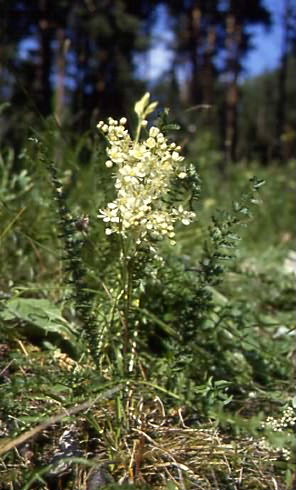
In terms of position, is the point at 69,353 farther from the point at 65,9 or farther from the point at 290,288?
the point at 65,9

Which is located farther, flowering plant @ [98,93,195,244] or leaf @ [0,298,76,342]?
leaf @ [0,298,76,342]

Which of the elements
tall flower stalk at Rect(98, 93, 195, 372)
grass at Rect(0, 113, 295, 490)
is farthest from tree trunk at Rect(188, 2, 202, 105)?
tall flower stalk at Rect(98, 93, 195, 372)

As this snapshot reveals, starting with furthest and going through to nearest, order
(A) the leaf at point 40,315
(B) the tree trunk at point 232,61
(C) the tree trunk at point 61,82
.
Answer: (B) the tree trunk at point 232,61, (C) the tree trunk at point 61,82, (A) the leaf at point 40,315

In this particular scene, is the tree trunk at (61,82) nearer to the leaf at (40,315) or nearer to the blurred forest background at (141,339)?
the blurred forest background at (141,339)

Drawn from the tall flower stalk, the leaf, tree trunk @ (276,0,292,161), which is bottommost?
the leaf

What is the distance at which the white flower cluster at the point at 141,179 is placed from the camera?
0.89 meters

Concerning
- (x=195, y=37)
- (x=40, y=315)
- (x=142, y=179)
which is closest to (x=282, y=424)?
(x=142, y=179)

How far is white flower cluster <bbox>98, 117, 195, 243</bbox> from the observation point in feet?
2.91

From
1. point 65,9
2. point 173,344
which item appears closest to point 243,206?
point 173,344

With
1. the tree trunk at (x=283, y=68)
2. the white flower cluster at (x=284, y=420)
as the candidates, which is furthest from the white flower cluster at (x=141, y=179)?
the tree trunk at (x=283, y=68)

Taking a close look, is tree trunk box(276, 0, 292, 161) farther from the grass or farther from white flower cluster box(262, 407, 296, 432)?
white flower cluster box(262, 407, 296, 432)

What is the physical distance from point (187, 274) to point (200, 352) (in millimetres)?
227

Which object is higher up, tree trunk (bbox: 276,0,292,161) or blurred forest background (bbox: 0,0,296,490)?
tree trunk (bbox: 276,0,292,161)

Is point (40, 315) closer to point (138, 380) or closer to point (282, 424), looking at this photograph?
point (138, 380)
